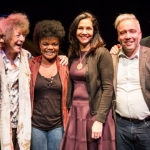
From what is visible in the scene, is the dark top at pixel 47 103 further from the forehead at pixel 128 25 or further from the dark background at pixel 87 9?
the dark background at pixel 87 9

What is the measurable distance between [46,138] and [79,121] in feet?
1.12

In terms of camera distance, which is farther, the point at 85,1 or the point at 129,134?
the point at 85,1

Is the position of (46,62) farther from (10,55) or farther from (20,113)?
(20,113)

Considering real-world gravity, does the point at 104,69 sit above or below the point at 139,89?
above

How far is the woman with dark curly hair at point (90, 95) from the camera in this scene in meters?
2.66

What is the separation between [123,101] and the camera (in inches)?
105

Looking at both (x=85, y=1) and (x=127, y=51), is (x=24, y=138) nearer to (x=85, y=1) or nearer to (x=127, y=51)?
(x=127, y=51)

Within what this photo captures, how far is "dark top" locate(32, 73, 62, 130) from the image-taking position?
281cm

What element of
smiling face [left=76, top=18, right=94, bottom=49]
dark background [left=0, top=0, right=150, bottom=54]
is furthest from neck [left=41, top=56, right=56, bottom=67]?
dark background [left=0, top=0, right=150, bottom=54]

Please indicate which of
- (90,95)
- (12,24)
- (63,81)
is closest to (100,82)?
(90,95)

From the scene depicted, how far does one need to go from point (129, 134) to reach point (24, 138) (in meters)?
0.89

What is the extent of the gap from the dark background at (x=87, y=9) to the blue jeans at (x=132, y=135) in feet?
7.92

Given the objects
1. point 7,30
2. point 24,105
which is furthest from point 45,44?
point 24,105

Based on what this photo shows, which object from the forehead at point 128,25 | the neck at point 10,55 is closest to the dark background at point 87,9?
the neck at point 10,55
